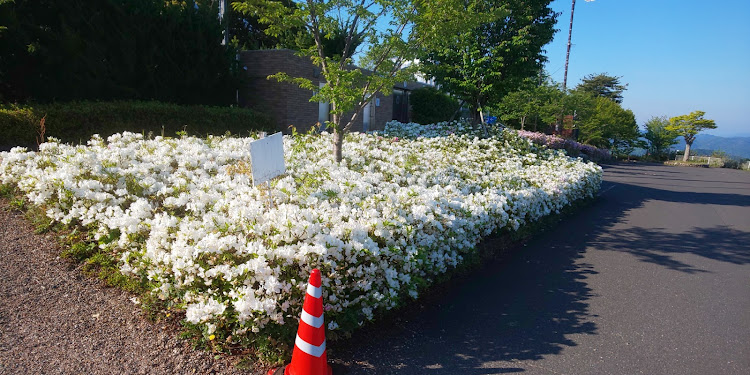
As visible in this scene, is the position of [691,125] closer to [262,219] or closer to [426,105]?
[426,105]

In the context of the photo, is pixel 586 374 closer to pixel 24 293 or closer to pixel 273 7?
pixel 24 293

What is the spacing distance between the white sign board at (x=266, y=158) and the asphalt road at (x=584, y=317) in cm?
158

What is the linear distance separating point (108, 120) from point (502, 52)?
34.7 ft

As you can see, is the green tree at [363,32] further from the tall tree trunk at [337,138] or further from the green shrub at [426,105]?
the green shrub at [426,105]

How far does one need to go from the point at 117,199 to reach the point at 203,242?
1.97 m

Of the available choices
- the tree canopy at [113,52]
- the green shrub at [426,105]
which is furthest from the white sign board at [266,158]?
the green shrub at [426,105]

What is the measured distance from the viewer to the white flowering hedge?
2.79 meters

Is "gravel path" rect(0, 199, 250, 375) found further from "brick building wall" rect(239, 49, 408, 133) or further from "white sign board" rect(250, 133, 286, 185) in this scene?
"brick building wall" rect(239, 49, 408, 133)

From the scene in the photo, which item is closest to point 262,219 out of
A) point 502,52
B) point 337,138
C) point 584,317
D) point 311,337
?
point 311,337

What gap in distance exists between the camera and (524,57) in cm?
1242

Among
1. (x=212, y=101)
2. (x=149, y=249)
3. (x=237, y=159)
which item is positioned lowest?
(x=149, y=249)

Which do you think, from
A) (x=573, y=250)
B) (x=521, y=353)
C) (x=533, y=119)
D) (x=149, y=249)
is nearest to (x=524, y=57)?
(x=573, y=250)

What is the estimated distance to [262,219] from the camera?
3488 mm

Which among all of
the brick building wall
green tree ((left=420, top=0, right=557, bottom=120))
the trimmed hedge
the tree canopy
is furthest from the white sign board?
the brick building wall
